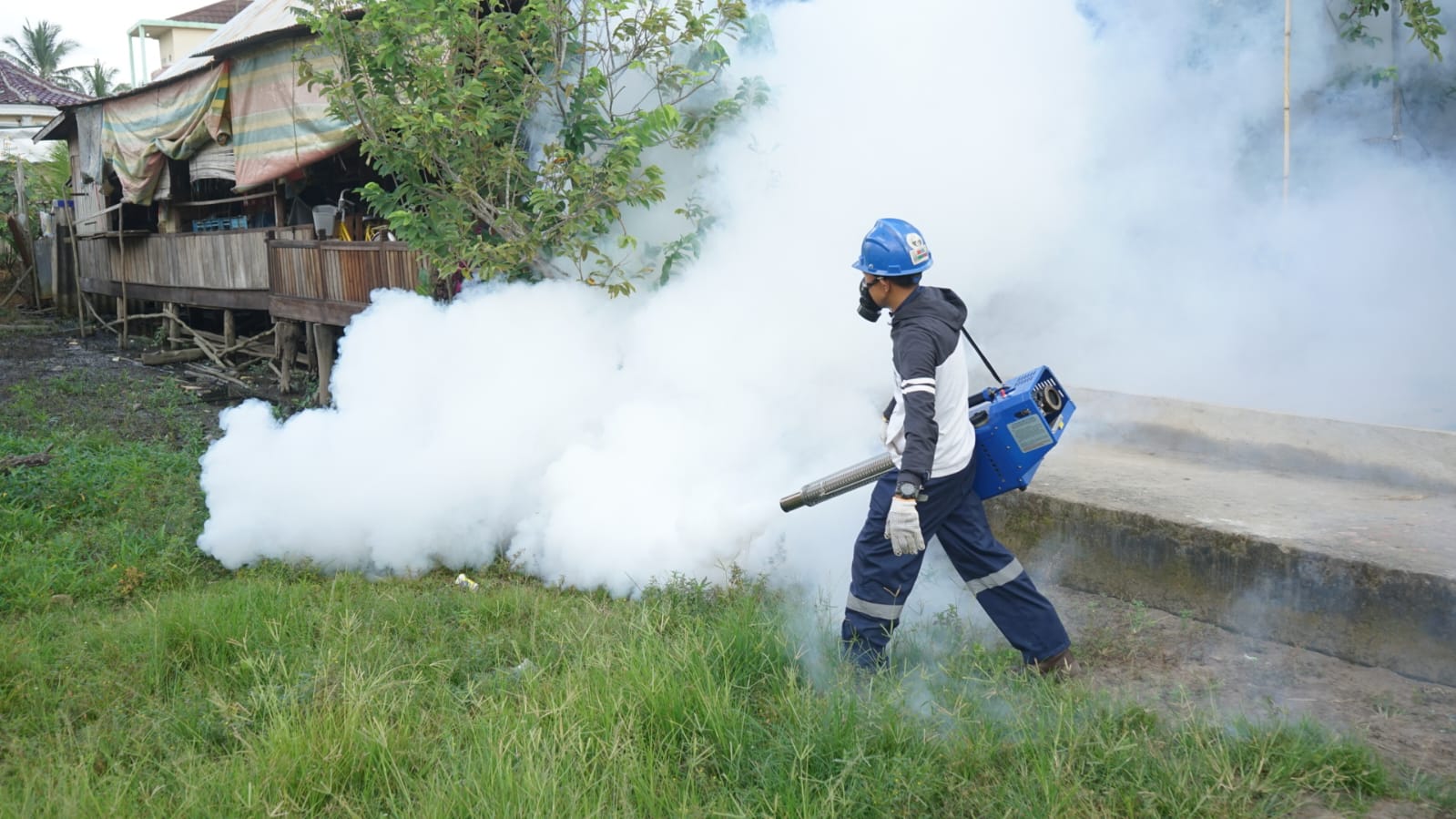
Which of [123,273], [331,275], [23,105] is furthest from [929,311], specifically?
[23,105]

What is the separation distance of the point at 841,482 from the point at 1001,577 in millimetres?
687

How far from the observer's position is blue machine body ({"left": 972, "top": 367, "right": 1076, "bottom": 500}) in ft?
12.6

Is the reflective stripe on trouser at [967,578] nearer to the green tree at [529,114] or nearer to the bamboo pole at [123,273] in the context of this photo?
the green tree at [529,114]

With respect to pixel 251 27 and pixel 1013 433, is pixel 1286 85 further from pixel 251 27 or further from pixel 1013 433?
pixel 251 27

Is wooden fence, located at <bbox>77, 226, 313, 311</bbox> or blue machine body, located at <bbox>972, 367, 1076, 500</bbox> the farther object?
wooden fence, located at <bbox>77, 226, 313, 311</bbox>

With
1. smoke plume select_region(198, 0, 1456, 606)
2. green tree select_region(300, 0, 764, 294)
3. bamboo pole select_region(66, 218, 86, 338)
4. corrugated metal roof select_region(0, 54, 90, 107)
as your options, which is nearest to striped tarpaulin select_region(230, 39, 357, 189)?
green tree select_region(300, 0, 764, 294)

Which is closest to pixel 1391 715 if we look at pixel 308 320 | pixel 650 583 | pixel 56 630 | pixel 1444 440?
pixel 1444 440

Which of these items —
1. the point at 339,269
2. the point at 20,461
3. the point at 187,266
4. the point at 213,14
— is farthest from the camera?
the point at 213,14

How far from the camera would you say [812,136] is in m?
6.40

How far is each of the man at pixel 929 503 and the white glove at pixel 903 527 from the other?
0.24ft

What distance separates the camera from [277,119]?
9664 millimetres

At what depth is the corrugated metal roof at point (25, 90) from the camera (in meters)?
27.8

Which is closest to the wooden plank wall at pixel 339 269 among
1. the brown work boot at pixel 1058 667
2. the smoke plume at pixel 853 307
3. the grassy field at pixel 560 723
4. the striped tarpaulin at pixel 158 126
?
the striped tarpaulin at pixel 158 126

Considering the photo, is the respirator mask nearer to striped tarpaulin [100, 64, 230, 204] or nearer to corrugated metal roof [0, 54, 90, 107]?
striped tarpaulin [100, 64, 230, 204]
